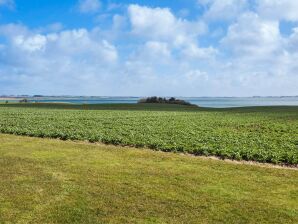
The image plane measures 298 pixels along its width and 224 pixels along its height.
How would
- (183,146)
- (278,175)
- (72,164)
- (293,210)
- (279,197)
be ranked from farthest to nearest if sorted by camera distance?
(183,146), (72,164), (278,175), (279,197), (293,210)

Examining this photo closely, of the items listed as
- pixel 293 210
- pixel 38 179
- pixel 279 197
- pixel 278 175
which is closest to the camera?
pixel 293 210

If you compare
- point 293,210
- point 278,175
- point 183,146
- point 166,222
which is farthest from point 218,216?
point 183,146

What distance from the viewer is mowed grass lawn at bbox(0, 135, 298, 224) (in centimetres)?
799

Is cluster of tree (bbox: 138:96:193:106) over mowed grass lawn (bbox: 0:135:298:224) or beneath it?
over

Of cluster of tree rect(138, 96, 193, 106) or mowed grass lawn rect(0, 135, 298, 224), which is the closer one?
mowed grass lawn rect(0, 135, 298, 224)

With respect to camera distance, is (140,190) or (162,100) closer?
(140,190)

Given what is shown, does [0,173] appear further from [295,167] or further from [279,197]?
[295,167]

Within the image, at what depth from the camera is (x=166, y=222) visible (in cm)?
762

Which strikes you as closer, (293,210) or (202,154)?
(293,210)

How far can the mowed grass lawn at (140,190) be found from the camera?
7.99m

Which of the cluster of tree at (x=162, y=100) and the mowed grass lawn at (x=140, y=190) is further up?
the cluster of tree at (x=162, y=100)

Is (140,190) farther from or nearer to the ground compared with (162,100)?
nearer to the ground

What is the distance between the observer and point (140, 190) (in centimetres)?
969

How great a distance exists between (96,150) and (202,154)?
15.7 ft
